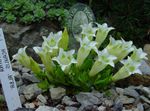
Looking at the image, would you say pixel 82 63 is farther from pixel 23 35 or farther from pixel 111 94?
pixel 23 35

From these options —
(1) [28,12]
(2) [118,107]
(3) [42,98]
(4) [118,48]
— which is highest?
(1) [28,12]

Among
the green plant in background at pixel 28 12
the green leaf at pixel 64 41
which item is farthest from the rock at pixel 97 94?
the green plant in background at pixel 28 12

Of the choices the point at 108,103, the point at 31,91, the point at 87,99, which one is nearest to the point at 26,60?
the point at 31,91

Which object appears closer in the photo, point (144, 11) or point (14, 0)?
point (14, 0)

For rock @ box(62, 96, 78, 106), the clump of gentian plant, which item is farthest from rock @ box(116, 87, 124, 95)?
rock @ box(62, 96, 78, 106)

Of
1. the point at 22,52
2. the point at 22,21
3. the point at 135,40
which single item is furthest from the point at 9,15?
the point at 135,40

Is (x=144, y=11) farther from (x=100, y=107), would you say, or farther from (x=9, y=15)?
(x=100, y=107)

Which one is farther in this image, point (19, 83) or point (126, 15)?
point (126, 15)
